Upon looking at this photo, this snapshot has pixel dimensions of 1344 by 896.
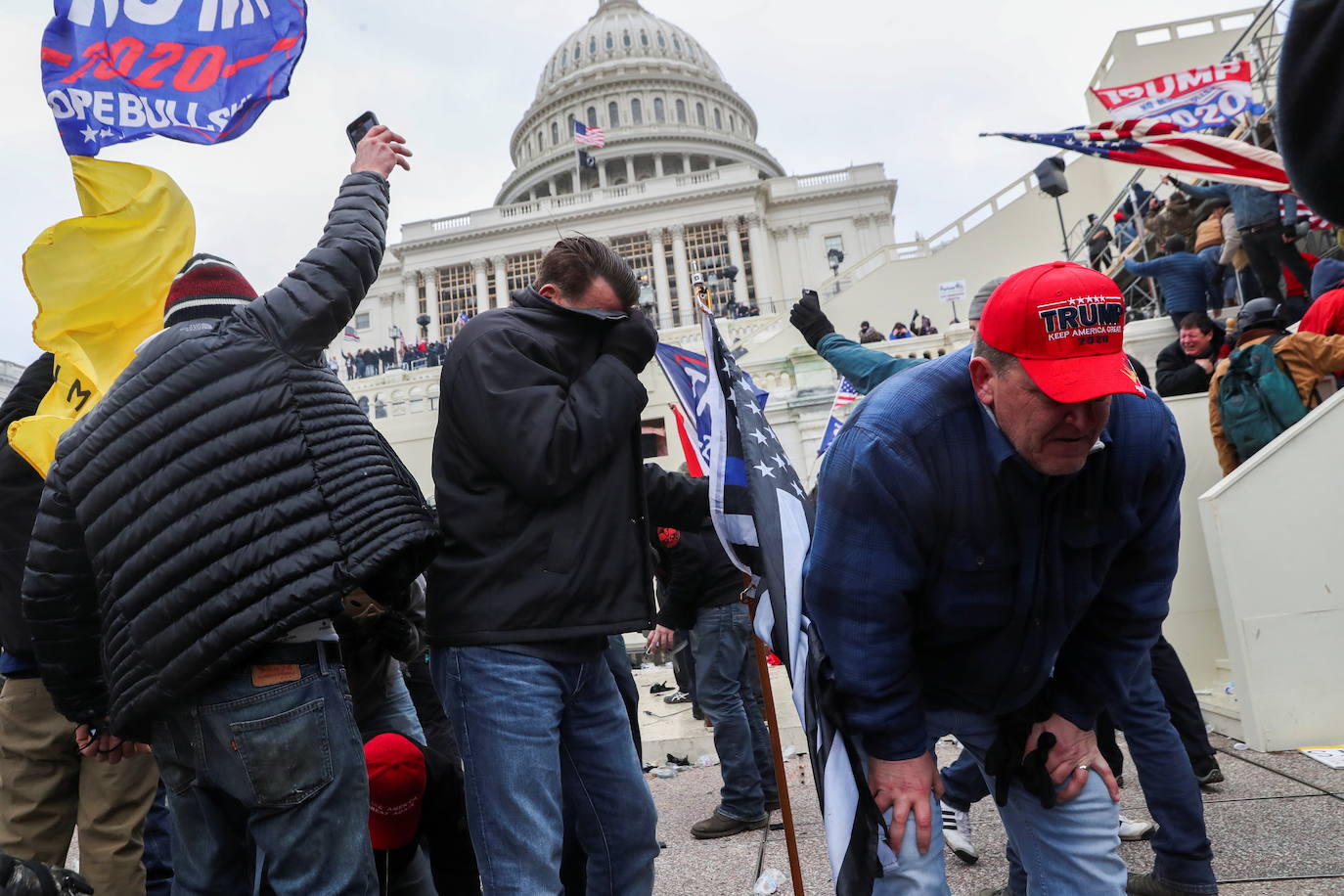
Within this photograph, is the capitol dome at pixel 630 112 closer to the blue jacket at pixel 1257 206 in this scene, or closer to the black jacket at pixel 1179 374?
the blue jacket at pixel 1257 206

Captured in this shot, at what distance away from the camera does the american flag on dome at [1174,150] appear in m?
5.20

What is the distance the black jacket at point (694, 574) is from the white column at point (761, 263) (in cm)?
4609

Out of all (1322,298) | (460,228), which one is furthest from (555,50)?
(1322,298)

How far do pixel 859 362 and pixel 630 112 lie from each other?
69.9 m

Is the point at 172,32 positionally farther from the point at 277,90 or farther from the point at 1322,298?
the point at 1322,298

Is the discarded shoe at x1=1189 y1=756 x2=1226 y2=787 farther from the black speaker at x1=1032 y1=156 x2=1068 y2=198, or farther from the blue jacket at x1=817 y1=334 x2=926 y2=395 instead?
the black speaker at x1=1032 y1=156 x2=1068 y2=198

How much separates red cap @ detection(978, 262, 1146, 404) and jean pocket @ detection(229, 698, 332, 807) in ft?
5.21

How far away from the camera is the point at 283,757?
1.88 meters

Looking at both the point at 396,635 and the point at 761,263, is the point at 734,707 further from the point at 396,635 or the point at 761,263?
the point at 761,263

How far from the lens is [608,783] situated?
2.27 metres

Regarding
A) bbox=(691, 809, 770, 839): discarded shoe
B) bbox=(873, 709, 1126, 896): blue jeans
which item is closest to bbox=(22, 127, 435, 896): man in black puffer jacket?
bbox=(873, 709, 1126, 896): blue jeans

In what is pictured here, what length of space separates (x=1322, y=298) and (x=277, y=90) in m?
5.23

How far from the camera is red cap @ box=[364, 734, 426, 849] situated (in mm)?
2479

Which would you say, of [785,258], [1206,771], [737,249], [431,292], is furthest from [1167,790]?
[431,292]
